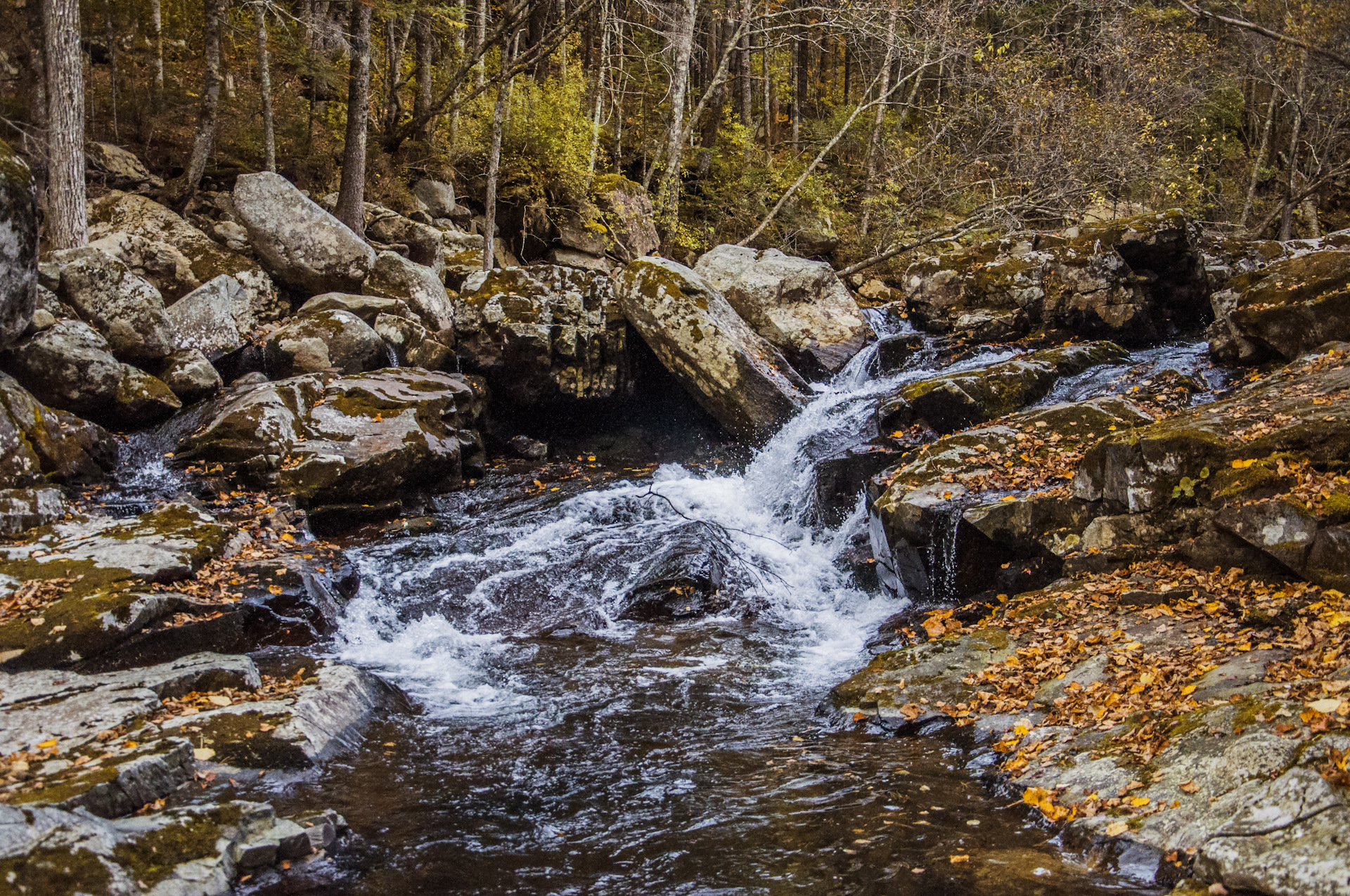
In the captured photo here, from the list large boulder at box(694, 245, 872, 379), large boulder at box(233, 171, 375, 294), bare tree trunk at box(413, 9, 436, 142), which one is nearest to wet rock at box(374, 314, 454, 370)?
large boulder at box(233, 171, 375, 294)

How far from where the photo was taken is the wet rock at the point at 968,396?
1123cm

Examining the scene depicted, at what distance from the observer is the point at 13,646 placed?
6324 mm

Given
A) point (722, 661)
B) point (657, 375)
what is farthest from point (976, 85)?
point (722, 661)

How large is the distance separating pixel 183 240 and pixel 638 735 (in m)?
13.5

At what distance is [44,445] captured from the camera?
9.48 metres

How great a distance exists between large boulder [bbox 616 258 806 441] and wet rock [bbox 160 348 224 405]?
21.3 ft

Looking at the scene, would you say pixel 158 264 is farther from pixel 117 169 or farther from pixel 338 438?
pixel 338 438

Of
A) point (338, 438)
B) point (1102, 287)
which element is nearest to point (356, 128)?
point (338, 438)

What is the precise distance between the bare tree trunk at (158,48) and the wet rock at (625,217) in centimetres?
954

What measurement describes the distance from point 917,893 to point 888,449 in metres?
8.07

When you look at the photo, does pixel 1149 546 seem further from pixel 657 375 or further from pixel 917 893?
pixel 657 375

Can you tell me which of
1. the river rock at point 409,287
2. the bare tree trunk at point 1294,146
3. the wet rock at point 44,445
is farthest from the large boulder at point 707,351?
the bare tree trunk at point 1294,146

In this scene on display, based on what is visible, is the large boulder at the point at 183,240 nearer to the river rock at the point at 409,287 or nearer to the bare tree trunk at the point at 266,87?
the river rock at the point at 409,287

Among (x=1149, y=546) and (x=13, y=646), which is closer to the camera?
(x=13, y=646)
